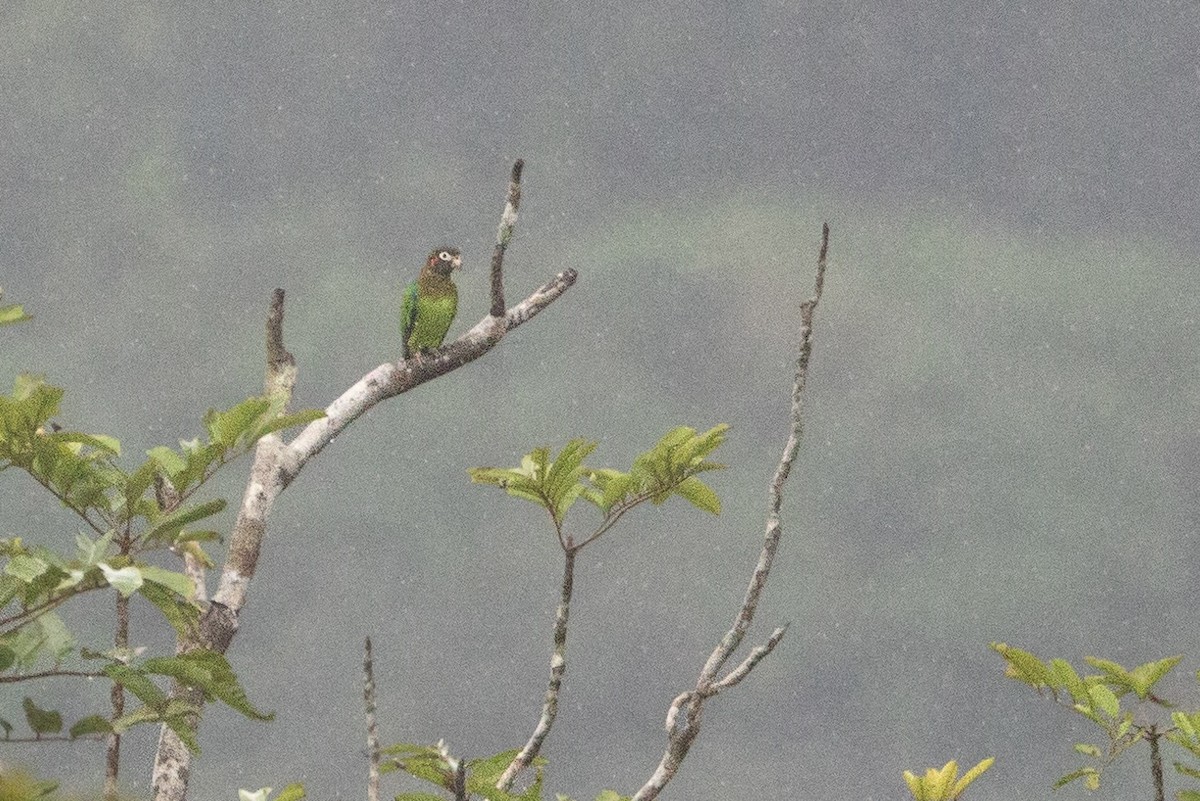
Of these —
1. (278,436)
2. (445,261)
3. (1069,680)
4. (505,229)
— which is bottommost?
(1069,680)

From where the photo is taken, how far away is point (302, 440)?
331cm

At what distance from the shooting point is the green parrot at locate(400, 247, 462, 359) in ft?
22.5

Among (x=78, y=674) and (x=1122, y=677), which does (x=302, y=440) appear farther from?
(x=1122, y=677)

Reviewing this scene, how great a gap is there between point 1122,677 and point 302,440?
6.17ft

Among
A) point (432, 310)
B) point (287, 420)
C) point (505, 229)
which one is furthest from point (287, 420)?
point (432, 310)

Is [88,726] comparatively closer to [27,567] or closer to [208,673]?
[208,673]

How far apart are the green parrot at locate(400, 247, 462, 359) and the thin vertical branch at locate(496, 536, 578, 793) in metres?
4.58

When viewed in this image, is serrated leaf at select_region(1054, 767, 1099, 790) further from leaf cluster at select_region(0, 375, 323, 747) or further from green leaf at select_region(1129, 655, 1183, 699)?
leaf cluster at select_region(0, 375, 323, 747)

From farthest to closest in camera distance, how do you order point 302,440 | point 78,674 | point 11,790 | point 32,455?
point 302,440 < point 32,455 < point 78,674 < point 11,790

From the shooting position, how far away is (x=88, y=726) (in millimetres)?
2078

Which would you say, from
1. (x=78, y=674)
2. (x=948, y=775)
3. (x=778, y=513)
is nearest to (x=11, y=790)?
(x=78, y=674)

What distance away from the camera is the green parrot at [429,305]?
686cm

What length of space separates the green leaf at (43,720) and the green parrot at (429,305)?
4.64 meters

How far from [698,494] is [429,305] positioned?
14.6 ft
